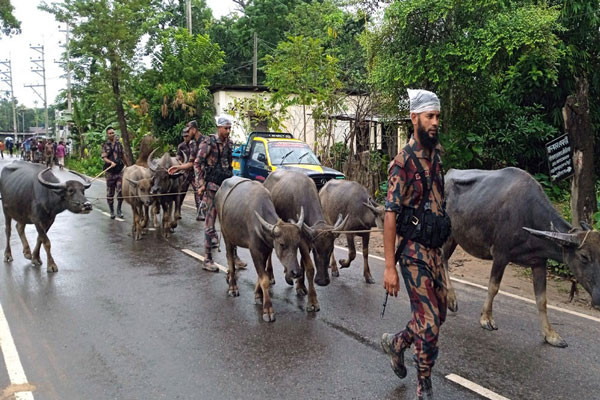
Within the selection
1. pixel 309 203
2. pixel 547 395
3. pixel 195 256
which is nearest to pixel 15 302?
pixel 195 256

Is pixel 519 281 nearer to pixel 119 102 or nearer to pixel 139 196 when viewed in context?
pixel 139 196

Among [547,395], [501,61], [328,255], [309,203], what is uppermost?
[501,61]

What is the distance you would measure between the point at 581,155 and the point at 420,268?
5.50 meters

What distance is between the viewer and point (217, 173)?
8.10 m

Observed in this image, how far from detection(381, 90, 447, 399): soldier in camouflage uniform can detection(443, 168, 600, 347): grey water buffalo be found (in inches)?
61.4

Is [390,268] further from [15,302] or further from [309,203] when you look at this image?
[15,302]

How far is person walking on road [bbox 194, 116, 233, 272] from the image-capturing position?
7992 millimetres

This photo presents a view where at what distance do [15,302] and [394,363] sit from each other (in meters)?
4.77

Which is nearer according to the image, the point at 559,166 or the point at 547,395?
the point at 547,395

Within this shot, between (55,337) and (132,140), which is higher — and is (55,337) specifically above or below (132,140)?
below

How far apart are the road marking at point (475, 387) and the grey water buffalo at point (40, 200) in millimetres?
6077

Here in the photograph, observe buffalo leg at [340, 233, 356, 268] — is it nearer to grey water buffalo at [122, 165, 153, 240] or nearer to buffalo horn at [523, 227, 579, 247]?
buffalo horn at [523, 227, 579, 247]

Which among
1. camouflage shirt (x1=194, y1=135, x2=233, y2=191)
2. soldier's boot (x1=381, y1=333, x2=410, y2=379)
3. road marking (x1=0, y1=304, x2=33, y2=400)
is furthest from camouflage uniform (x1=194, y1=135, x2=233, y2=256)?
soldier's boot (x1=381, y1=333, x2=410, y2=379)

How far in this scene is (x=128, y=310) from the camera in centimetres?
605
